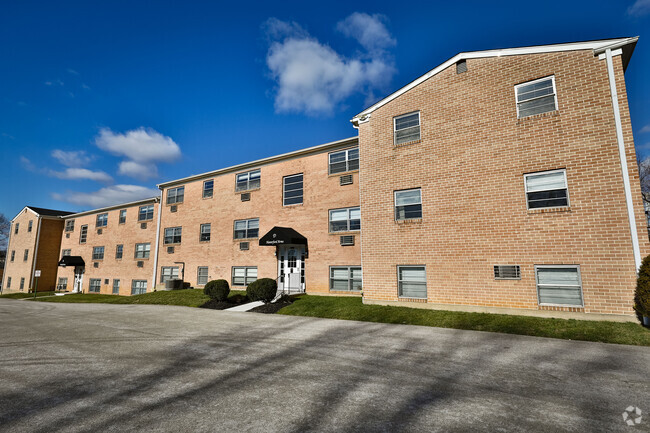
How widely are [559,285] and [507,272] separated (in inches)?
55.3

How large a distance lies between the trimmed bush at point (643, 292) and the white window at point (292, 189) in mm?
14259

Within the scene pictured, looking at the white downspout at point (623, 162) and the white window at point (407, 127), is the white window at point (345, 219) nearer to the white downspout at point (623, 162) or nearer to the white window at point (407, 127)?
the white window at point (407, 127)

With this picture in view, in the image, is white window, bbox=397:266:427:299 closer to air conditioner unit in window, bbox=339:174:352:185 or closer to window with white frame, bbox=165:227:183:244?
air conditioner unit in window, bbox=339:174:352:185

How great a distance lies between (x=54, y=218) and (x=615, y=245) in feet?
151

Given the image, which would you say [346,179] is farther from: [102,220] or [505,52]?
[102,220]

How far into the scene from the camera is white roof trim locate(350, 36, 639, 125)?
1004 centimetres

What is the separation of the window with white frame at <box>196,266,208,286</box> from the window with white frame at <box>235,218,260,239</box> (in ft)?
11.8

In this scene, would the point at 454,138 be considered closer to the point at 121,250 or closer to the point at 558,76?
the point at 558,76

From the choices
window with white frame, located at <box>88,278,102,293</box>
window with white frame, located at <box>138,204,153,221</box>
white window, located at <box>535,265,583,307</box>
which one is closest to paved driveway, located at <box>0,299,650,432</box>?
white window, located at <box>535,265,583,307</box>

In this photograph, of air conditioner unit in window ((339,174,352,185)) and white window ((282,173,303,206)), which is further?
white window ((282,173,303,206))

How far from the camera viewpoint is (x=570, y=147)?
1024cm

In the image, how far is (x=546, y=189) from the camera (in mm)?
10562

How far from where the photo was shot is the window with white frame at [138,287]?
86.6ft

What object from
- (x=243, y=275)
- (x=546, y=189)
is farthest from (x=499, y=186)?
(x=243, y=275)
